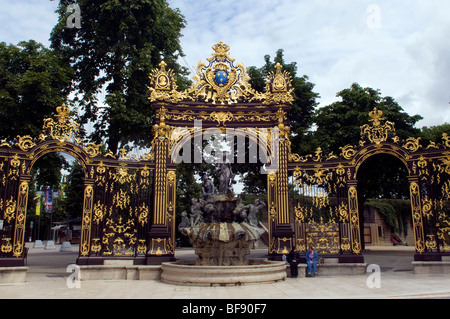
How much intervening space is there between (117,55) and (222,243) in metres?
10.7

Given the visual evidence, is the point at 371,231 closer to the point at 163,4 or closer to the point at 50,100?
the point at 163,4

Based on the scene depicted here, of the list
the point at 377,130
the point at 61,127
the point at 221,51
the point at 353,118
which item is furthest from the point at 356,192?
the point at 61,127

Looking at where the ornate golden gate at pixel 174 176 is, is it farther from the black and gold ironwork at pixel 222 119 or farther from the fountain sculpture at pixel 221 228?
the fountain sculpture at pixel 221 228

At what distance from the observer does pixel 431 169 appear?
12.2 metres

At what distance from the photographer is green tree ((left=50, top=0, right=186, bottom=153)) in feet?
55.6

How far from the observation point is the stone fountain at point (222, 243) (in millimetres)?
10109

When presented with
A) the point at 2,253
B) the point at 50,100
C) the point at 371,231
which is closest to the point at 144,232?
the point at 2,253

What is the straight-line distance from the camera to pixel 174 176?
13336mm

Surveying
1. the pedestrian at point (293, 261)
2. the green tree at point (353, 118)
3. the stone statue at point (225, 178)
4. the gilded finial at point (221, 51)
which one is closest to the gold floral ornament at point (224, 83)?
the gilded finial at point (221, 51)

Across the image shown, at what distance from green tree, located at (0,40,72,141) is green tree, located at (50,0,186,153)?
2072mm

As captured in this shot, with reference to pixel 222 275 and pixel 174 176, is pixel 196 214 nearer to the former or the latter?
pixel 174 176

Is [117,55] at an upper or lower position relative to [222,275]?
upper

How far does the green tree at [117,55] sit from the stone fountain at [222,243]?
247 inches
